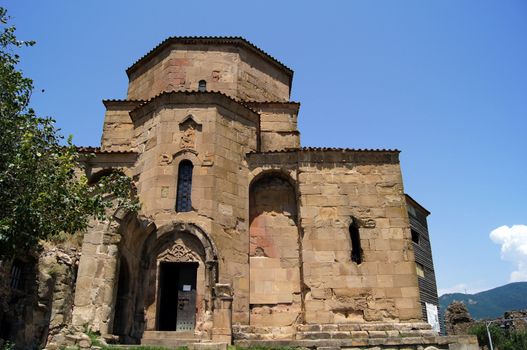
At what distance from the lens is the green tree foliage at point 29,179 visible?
7316mm

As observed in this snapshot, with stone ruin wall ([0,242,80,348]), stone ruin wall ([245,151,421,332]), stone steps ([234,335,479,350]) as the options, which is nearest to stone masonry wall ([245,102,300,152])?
stone ruin wall ([245,151,421,332])

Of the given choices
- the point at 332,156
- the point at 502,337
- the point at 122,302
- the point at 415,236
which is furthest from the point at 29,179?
the point at 502,337

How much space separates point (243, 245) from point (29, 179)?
579 cm

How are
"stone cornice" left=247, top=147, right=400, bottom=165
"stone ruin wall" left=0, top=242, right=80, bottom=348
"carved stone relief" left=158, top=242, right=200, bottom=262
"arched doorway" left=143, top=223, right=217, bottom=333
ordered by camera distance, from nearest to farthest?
1. "arched doorway" left=143, top=223, right=217, bottom=333
2. "carved stone relief" left=158, top=242, right=200, bottom=262
3. "stone ruin wall" left=0, top=242, right=80, bottom=348
4. "stone cornice" left=247, top=147, right=400, bottom=165

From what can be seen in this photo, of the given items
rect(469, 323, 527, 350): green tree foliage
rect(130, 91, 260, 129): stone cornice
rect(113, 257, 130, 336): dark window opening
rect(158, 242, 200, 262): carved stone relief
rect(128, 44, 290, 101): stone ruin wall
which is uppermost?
rect(128, 44, 290, 101): stone ruin wall

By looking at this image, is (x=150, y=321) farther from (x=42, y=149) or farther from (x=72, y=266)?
(x=42, y=149)

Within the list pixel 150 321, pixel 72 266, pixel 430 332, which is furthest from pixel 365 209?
pixel 72 266

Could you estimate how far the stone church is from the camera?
10.0m

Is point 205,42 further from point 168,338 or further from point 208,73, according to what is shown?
point 168,338

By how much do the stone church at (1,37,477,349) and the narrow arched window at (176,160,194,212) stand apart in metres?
0.03

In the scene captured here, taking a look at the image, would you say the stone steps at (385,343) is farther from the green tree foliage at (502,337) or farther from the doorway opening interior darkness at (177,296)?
the green tree foliage at (502,337)

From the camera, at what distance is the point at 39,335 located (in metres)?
11.5

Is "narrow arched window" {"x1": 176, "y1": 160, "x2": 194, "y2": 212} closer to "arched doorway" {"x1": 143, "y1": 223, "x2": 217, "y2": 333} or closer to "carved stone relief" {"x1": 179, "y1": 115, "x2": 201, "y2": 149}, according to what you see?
"carved stone relief" {"x1": 179, "y1": 115, "x2": 201, "y2": 149}

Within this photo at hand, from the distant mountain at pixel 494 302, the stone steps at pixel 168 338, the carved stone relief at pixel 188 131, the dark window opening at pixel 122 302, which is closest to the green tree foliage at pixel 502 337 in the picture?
the stone steps at pixel 168 338
